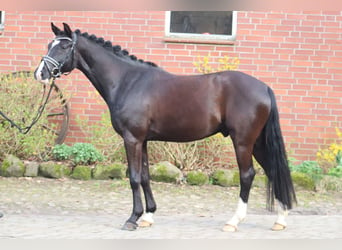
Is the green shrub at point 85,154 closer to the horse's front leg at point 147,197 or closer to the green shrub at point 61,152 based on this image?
the green shrub at point 61,152

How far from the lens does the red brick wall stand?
744 centimetres

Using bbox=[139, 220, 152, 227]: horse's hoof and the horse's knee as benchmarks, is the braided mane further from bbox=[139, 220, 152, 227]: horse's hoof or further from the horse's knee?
bbox=[139, 220, 152, 227]: horse's hoof

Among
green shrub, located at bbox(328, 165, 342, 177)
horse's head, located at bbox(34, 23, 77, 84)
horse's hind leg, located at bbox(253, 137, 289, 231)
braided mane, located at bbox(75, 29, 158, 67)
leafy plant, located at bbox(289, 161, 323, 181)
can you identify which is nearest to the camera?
horse's head, located at bbox(34, 23, 77, 84)

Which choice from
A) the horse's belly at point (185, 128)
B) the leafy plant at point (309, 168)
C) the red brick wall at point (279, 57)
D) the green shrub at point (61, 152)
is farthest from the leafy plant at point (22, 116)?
the leafy plant at point (309, 168)

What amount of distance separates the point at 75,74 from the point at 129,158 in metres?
3.75

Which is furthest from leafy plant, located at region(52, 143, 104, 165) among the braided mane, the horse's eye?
the horse's eye

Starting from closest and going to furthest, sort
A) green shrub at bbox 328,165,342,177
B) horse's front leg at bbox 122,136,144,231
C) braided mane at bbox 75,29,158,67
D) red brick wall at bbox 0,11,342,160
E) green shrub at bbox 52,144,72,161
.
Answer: horse's front leg at bbox 122,136,144,231
braided mane at bbox 75,29,158,67
green shrub at bbox 328,165,342,177
green shrub at bbox 52,144,72,161
red brick wall at bbox 0,11,342,160

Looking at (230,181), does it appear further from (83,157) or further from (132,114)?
(132,114)

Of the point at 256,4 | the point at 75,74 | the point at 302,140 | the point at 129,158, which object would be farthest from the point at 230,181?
the point at 256,4

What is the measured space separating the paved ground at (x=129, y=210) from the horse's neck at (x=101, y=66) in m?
1.36

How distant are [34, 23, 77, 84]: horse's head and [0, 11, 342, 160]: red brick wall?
3081mm

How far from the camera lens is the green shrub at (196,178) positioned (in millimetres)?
6582

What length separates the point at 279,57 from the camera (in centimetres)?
750

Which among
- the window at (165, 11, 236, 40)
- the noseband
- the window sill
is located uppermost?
the window at (165, 11, 236, 40)
